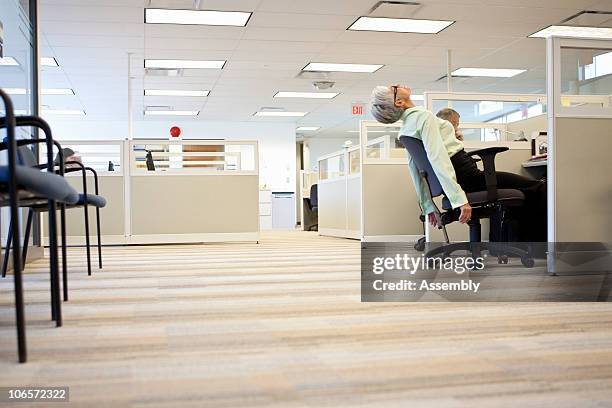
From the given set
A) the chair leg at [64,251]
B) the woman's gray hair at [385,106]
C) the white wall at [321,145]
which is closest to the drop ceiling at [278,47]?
the woman's gray hair at [385,106]

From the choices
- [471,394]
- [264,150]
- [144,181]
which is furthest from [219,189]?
[264,150]

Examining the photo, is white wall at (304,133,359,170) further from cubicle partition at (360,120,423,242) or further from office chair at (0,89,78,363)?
office chair at (0,89,78,363)

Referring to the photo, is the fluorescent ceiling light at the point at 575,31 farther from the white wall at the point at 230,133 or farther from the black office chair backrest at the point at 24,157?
the white wall at the point at 230,133

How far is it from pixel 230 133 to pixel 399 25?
23.1ft

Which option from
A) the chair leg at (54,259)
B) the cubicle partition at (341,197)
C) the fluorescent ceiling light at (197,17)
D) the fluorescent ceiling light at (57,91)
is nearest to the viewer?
the chair leg at (54,259)

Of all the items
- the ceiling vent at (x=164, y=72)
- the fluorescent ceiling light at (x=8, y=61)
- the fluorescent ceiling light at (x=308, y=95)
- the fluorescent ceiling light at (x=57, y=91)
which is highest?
the ceiling vent at (x=164, y=72)

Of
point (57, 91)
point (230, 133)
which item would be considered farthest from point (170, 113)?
point (57, 91)

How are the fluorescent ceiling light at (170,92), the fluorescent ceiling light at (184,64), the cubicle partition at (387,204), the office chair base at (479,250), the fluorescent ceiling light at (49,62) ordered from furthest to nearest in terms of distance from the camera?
the fluorescent ceiling light at (170,92), the fluorescent ceiling light at (184,64), the fluorescent ceiling light at (49,62), the cubicle partition at (387,204), the office chair base at (479,250)

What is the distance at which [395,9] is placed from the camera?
19.4ft

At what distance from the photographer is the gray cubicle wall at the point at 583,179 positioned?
291cm

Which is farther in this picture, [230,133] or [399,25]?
[230,133]

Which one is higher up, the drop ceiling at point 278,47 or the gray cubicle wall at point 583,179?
the drop ceiling at point 278,47

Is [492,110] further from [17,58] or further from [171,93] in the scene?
[17,58]

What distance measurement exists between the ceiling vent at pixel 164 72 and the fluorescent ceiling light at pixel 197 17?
6.91ft
